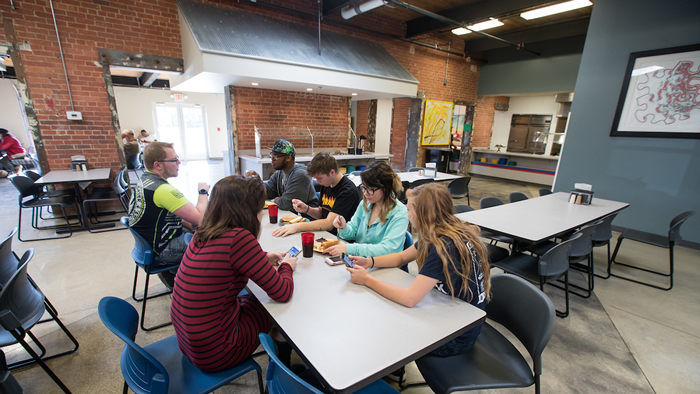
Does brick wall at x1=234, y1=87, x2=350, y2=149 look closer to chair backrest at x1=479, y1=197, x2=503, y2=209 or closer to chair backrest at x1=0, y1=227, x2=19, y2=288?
chair backrest at x1=0, y1=227, x2=19, y2=288

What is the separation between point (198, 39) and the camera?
4.16 meters

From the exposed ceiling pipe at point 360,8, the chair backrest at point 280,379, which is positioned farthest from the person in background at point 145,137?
the chair backrest at point 280,379

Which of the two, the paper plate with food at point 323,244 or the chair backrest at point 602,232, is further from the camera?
the chair backrest at point 602,232

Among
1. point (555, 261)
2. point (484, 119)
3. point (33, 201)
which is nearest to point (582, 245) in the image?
point (555, 261)

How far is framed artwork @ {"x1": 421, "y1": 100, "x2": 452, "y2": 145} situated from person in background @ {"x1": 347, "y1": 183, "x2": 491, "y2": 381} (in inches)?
292

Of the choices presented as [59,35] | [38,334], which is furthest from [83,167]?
[38,334]

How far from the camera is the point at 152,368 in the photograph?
1.11m

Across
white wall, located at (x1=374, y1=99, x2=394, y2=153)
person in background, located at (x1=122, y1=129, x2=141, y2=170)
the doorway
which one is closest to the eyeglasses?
person in background, located at (x1=122, y1=129, x2=141, y2=170)

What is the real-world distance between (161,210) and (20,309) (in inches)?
32.9

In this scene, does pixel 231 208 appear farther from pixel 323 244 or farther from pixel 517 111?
pixel 517 111

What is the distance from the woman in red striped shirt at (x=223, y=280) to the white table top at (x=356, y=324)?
13cm

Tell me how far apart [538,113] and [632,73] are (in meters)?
5.81

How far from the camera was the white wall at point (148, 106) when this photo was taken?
10375mm

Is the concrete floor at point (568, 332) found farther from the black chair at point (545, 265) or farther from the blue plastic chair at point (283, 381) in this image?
the blue plastic chair at point (283, 381)
